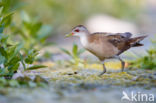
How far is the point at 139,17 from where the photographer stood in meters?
9.66

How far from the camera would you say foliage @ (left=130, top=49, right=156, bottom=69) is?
394 cm

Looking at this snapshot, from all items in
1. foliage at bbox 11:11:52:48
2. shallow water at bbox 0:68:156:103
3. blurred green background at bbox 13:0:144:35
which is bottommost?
shallow water at bbox 0:68:156:103

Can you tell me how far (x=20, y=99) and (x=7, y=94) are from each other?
155 millimetres

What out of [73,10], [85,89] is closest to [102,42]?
[85,89]

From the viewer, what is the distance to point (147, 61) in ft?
13.3

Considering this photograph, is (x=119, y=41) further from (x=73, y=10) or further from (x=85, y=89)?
(x=73, y=10)

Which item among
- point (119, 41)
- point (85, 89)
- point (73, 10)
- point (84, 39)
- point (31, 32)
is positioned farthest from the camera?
point (73, 10)

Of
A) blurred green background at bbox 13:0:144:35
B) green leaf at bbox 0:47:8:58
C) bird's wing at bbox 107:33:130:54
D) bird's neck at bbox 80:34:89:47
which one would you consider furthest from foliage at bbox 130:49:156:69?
blurred green background at bbox 13:0:144:35

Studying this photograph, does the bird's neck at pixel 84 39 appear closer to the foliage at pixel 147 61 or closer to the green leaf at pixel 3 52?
the green leaf at pixel 3 52

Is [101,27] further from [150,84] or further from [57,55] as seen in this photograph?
[150,84]

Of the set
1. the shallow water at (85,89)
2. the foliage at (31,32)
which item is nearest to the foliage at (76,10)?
the foliage at (31,32)

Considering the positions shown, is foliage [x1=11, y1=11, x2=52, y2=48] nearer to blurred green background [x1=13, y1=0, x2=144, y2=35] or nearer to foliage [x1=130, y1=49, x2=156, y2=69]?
foliage [x1=130, y1=49, x2=156, y2=69]

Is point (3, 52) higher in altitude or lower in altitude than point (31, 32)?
lower

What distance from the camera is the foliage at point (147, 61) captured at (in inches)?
155
